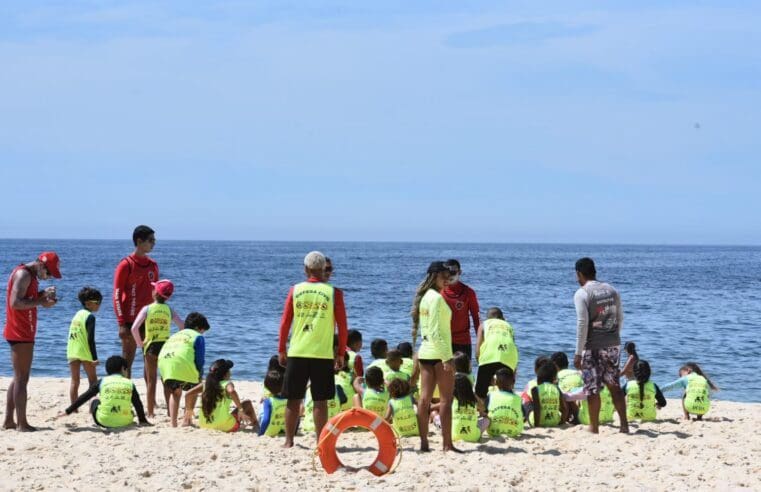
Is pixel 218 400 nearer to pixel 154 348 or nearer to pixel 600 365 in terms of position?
pixel 154 348

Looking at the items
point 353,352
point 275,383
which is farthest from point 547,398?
point 275,383

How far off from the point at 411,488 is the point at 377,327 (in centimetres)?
2061

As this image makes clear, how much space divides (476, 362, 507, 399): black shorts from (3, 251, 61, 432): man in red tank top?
4573 mm

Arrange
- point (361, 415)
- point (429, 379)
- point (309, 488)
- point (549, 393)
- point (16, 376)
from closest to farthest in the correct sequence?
1. point (309, 488)
2. point (361, 415)
3. point (429, 379)
4. point (16, 376)
5. point (549, 393)

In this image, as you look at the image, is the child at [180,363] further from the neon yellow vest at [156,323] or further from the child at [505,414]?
the child at [505,414]

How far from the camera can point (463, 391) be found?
8812mm

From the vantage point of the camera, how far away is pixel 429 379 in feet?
26.7

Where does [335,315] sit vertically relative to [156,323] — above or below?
above

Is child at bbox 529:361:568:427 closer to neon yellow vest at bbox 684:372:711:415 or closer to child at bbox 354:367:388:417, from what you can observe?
child at bbox 354:367:388:417

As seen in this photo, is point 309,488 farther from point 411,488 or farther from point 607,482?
point 607,482

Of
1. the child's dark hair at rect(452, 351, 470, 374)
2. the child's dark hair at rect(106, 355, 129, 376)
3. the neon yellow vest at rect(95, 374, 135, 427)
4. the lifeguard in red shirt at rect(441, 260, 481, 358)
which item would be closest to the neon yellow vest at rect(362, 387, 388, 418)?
the child's dark hair at rect(452, 351, 470, 374)

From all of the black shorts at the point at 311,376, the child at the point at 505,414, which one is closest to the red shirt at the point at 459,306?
the child at the point at 505,414

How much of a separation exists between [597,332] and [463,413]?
1.66 metres

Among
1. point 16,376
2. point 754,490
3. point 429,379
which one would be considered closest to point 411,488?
point 429,379
